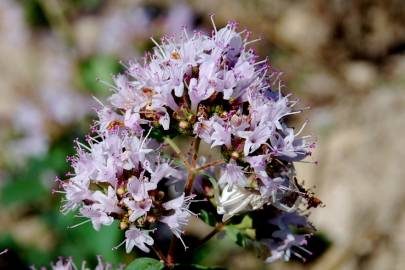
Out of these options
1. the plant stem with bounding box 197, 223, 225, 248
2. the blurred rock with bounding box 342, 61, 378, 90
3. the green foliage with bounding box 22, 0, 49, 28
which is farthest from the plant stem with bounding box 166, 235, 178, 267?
the green foliage with bounding box 22, 0, 49, 28

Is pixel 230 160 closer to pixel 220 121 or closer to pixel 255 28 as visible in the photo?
pixel 220 121

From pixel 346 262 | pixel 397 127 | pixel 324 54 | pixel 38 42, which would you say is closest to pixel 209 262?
pixel 346 262

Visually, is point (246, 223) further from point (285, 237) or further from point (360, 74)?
point (360, 74)

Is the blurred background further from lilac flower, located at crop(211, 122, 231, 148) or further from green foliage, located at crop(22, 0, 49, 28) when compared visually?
lilac flower, located at crop(211, 122, 231, 148)

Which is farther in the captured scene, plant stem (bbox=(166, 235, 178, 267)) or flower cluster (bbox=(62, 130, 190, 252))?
plant stem (bbox=(166, 235, 178, 267))

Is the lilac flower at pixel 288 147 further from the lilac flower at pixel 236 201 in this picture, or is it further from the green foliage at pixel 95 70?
the green foliage at pixel 95 70
